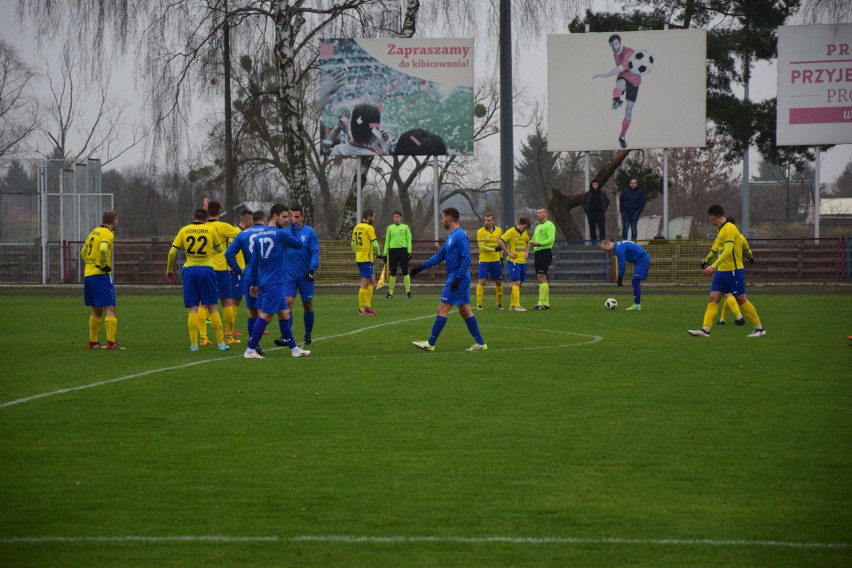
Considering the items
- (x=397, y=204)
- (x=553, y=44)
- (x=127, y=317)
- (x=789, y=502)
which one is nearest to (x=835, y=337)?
(x=789, y=502)

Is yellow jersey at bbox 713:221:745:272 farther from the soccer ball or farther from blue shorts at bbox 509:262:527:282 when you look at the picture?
the soccer ball

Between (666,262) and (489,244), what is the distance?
562 inches

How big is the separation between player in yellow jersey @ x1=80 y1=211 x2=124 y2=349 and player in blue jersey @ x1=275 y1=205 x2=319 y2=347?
2.60 meters

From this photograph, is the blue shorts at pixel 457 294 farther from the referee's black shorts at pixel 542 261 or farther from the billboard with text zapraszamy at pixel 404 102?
the billboard with text zapraszamy at pixel 404 102

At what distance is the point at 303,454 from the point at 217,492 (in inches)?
48.6

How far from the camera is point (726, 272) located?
1714 cm

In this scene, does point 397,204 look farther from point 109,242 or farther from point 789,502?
point 789,502

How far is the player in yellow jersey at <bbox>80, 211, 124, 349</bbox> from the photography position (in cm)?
1588

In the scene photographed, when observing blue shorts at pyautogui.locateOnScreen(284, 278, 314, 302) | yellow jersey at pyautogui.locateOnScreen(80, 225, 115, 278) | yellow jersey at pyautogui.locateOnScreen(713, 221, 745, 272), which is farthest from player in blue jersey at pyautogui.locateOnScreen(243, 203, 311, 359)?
yellow jersey at pyautogui.locateOnScreen(713, 221, 745, 272)

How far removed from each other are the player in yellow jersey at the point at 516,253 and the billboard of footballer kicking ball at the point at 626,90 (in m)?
13.1

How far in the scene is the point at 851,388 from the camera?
11.3 meters

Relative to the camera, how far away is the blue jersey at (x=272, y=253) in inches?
Result: 566

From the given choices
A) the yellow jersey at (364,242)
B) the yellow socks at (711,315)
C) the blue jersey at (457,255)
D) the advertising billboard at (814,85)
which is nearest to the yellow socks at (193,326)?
the blue jersey at (457,255)

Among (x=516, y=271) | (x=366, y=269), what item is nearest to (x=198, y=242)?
(x=366, y=269)
